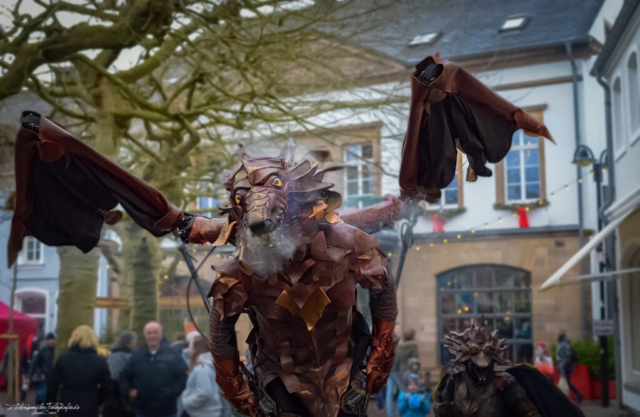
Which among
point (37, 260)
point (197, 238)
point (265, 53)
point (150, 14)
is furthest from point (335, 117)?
point (197, 238)

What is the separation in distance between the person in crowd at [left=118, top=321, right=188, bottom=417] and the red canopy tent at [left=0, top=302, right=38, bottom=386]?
1.06 m

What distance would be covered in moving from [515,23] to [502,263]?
519cm

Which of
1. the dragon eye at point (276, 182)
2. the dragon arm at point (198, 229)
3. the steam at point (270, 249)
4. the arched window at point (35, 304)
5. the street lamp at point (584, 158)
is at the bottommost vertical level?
the arched window at point (35, 304)

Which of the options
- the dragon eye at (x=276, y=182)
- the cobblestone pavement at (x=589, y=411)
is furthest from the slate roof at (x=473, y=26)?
the dragon eye at (x=276, y=182)

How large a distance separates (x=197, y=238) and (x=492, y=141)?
54.8 inches

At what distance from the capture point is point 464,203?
54.2ft

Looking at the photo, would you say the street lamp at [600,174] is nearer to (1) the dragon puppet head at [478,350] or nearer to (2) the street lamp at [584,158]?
(2) the street lamp at [584,158]

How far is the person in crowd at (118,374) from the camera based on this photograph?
691 centimetres

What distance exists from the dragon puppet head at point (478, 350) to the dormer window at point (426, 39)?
19.0 ft

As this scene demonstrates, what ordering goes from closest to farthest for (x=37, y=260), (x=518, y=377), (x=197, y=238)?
(x=197, y=238), (x=518, y=377), (x=37, y=260)

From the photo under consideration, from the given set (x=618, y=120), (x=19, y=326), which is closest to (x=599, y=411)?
(x=618, y=120)

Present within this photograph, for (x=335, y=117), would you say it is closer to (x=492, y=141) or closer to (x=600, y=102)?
(x=600, y=102)

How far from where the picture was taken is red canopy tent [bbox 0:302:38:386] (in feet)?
24.3

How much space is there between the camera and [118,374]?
7355 mm
